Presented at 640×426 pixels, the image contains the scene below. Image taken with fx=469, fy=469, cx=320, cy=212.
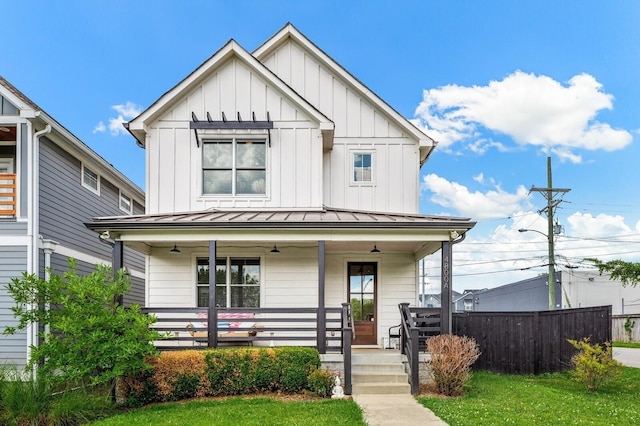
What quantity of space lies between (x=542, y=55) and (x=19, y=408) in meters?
18.9

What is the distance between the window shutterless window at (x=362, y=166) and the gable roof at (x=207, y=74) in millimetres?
1525

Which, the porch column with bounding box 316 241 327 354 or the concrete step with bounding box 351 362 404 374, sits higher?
the porch column with bounding box 316 241 327 354

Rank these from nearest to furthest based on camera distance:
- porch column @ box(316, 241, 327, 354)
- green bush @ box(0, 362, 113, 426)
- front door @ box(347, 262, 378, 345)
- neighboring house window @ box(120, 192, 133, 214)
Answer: green bush @ box(0, 362, 113, 426), porch column @ box(316, 241, 327, 354), front door @ box(347, 262, 378, 345), neighboring house window @ box(120, 192, 133, 214)

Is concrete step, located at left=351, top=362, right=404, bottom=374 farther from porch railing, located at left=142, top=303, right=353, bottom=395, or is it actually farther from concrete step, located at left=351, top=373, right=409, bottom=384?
porch railing, located at left=142, top=303, right=353, bottom=395

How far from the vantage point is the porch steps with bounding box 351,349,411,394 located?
9094 millimetres

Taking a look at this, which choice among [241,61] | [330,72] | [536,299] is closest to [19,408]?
[241,61]

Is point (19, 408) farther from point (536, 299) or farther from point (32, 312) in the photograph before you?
point (536, 299)

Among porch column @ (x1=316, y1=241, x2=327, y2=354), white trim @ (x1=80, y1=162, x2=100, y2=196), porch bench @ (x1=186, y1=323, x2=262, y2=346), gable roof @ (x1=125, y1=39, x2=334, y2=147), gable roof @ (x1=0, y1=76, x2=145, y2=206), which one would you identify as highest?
gable roof @ (x1=125, y1=39, x2=334, y2=147)

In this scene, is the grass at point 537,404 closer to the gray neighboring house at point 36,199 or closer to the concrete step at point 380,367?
the concrete step at point 380,367

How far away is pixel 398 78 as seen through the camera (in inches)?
745

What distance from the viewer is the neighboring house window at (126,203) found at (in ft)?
55.6

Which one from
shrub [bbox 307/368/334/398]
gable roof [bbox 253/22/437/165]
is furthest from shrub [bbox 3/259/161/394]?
gable roof [bbox 253/22/437/165]

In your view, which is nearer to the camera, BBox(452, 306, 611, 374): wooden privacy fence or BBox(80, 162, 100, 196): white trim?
BBox(452, 306, 611, 374): wooden privacy fence

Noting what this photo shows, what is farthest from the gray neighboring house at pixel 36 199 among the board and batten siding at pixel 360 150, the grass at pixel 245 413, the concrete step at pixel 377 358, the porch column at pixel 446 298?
the porch column at pixel 446 298
